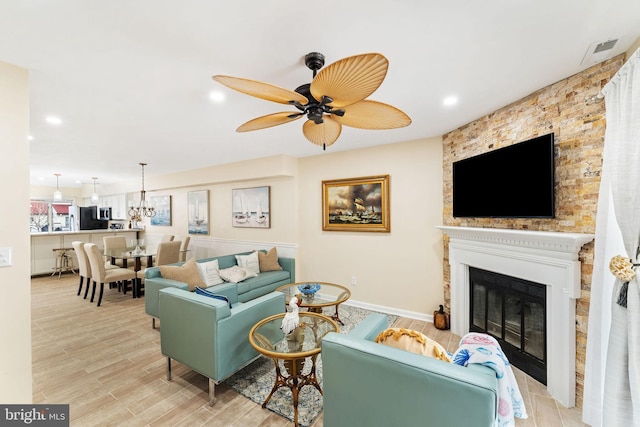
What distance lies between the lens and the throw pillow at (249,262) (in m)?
4.32

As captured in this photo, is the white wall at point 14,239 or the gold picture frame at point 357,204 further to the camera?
the gold picture frame at point 357,204

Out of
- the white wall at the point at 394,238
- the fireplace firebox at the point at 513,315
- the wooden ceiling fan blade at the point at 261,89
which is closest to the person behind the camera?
the wooden ceiling fan blade at the point at 261,89

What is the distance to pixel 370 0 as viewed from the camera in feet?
4.04

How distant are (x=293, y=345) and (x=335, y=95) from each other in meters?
1.79

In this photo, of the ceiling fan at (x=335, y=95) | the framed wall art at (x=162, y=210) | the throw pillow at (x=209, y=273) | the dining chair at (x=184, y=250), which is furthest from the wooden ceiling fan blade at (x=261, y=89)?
the framed wall art at (x=162, y=210)

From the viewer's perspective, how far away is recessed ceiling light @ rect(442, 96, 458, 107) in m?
2.33

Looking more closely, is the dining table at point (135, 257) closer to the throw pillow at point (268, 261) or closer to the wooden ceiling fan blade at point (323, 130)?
the throw pillow at point (268, 261)

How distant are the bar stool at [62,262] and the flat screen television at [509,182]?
8.50 metres

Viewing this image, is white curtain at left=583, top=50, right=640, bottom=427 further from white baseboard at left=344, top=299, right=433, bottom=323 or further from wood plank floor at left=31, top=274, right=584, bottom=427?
white baseboard at left=344, top=299, right=433, bottom=323

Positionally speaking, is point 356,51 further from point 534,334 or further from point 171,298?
point 534,334

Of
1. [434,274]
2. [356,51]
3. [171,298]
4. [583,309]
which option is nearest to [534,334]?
[583,309]

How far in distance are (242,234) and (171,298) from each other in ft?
10.7

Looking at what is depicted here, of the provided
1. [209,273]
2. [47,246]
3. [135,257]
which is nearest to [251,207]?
[209,273]

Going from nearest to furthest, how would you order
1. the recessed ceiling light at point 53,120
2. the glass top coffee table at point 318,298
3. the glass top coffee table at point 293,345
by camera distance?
the glass top coffee table at point 293,345 → the recessed ceiling light at point 53,120 → the glass top coffee table at point 318,298
